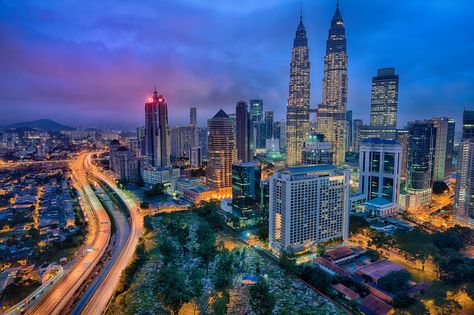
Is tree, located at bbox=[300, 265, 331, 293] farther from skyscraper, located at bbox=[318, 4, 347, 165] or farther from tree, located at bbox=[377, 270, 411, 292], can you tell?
skyscraper, located at bbox=[318, 4, 347, 165]

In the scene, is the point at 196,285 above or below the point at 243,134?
below

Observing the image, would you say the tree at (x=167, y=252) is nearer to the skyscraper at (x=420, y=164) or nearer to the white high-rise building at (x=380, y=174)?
the white high-rise building at (x=380, y=174)

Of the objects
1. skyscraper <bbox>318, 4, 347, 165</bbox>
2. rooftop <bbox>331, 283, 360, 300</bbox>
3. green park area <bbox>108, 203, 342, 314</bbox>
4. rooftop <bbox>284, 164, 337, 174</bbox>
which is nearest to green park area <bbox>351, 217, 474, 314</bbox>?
rooftop <bbox>331, 283, 360, 300</bbox>

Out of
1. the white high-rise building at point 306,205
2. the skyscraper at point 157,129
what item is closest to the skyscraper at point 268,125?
the skyscraper at point 157,129

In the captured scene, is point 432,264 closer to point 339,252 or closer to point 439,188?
point 339,252

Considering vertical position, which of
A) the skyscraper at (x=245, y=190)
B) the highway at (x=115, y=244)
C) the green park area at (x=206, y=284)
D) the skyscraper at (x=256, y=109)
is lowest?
the highway at (x=115, y=244)

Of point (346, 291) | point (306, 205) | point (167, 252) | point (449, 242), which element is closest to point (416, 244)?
point (449, 242)
